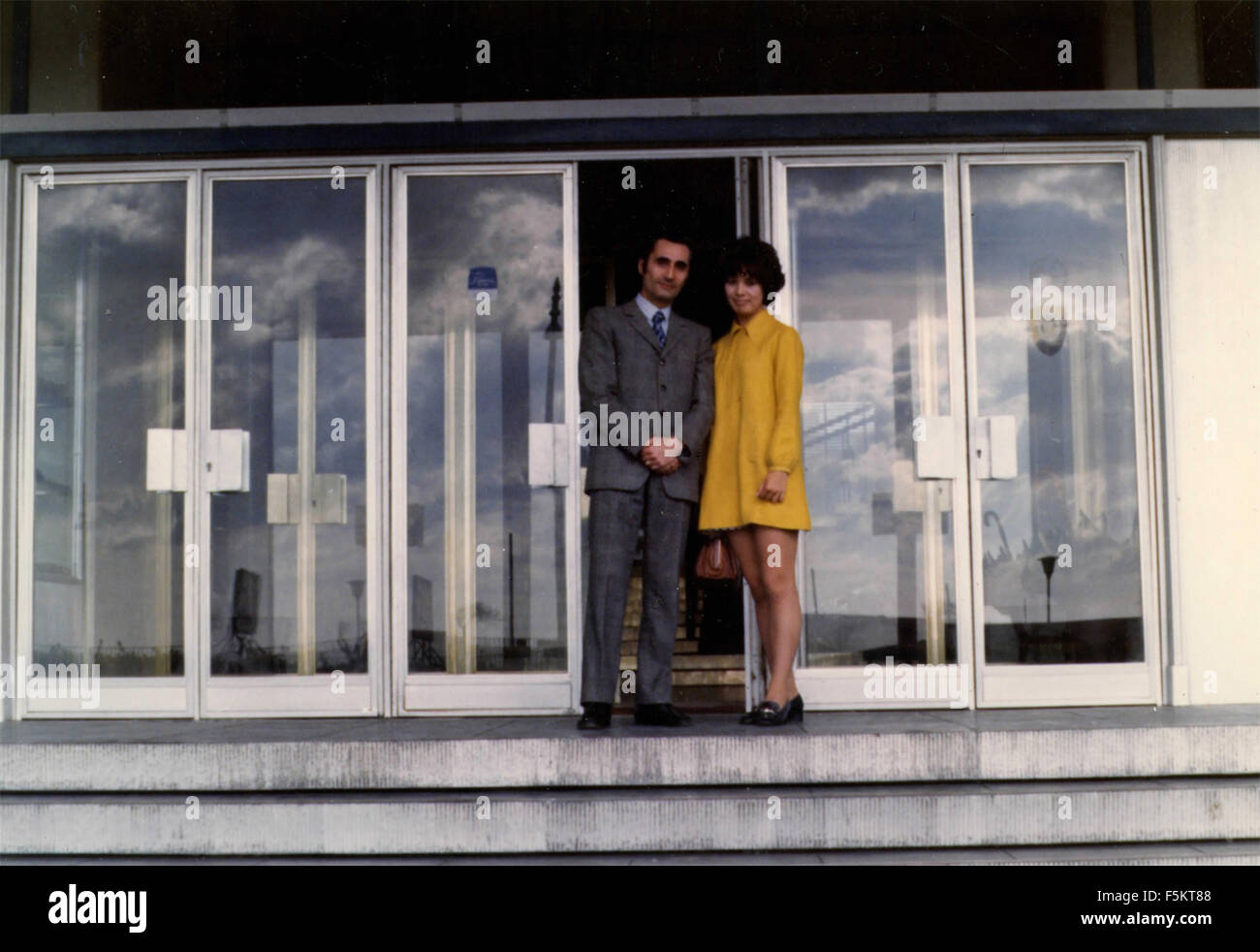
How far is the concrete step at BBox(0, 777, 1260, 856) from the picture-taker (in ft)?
13.1

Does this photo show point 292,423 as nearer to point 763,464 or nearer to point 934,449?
point 763,464

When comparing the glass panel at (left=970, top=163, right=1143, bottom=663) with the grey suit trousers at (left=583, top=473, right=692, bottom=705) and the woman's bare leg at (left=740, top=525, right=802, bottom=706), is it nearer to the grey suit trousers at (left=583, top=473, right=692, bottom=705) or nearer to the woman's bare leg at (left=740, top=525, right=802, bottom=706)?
the woman's bare leg at (left=740, top=525, right=802, bottom=706)

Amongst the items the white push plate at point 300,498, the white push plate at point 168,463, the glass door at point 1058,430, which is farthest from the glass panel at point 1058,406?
the white push plate at point 168,463

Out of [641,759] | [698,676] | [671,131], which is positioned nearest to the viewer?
[641,759]

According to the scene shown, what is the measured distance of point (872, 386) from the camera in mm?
5449

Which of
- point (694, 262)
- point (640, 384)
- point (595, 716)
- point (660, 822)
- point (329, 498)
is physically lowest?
point (660, 822)

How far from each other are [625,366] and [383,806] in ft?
5.89

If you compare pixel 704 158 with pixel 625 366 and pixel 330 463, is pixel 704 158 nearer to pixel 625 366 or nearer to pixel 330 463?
pixel 625 366

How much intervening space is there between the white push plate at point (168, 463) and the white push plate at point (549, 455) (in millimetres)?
1511

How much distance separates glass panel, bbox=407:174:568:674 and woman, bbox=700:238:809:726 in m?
0.93

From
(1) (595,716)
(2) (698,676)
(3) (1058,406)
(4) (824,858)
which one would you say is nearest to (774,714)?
(1) (595,716)

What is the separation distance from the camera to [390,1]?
17.9 feet

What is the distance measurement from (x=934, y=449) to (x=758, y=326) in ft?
3.73
